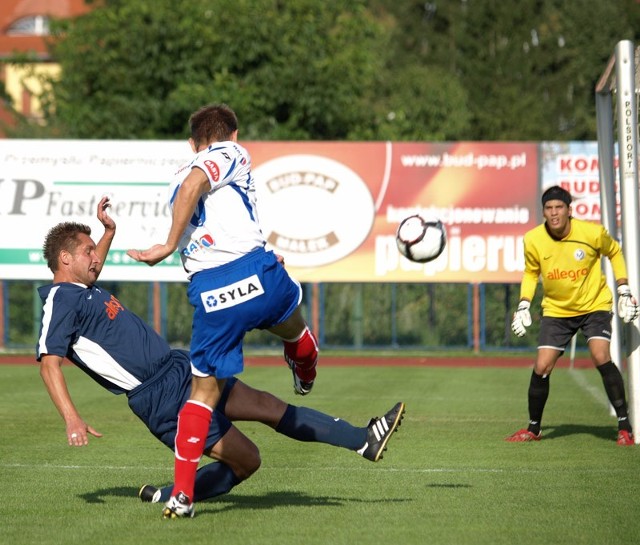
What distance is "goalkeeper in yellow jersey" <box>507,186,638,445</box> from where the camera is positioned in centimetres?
1063

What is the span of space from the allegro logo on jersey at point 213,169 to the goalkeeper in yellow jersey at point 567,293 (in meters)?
4.43

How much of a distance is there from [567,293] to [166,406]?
4.65 m

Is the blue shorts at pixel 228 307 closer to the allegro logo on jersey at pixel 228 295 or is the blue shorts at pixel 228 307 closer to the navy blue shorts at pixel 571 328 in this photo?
the allegro logo on jersey at pixel 228 295

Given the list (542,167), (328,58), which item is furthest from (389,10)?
(542,167)

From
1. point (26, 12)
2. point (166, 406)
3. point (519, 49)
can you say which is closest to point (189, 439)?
point (166, 406)

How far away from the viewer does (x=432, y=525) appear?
683 centimetres

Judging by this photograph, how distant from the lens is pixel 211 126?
703 centimetres

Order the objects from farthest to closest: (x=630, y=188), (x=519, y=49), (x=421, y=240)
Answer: (x=519, y=49) → (x=630, y=188) → (x=421, y=240)

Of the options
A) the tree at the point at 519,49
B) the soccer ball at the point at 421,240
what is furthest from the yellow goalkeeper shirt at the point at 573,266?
the tree at the point at 519,49

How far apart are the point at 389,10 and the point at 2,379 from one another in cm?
4288

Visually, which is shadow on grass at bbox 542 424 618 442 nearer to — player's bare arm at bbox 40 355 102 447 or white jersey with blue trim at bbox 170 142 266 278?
white jersey with blue trim at bbox 170 142 266 278

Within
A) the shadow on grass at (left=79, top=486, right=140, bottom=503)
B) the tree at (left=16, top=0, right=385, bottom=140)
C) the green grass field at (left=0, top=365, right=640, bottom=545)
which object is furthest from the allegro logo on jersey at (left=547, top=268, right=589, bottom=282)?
the tree at (left=16, top=0, right=385, bottom=140)

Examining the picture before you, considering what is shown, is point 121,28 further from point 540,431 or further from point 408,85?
point 540,431

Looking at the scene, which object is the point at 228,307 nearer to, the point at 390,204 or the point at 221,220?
the point at 221,220
